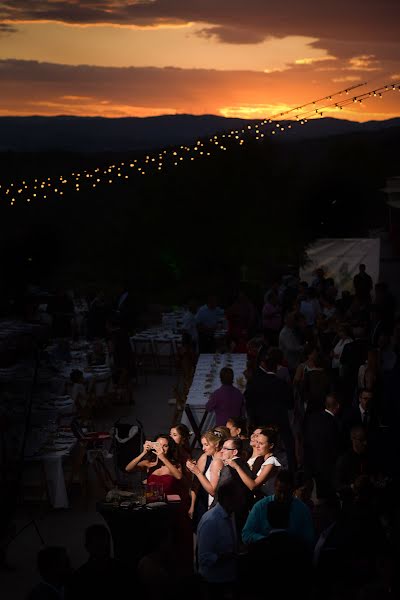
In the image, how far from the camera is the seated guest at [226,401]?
12.4m

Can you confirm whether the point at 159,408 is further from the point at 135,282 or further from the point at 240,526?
the point at 135,282

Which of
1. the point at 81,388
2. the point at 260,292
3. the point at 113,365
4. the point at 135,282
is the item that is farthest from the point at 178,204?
the point at 81,388

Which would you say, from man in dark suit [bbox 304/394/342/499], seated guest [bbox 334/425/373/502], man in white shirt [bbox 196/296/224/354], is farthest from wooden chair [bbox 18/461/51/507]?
man in white shirt [bbox 196/296/224/354]

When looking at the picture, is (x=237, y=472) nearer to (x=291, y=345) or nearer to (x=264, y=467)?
(x=264, y=467)

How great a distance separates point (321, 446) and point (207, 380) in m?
6.20

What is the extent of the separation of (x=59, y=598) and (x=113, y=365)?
14859mm

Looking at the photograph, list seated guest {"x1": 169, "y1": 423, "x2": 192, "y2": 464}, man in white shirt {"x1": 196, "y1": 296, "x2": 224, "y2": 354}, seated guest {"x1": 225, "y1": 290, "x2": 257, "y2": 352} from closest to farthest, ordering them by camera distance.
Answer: seated guest {"x1": 169, "y1": 423, "x2": 192, "y2": 464} → seated guest {"x1": 225, "y1": 290, "x2": 257, "y2": 352} → man in white shirt {"x1": 196, "y1": 296, "x2": 224, "y2": 354}

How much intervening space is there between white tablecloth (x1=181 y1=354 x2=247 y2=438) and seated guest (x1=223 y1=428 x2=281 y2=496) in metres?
4.60

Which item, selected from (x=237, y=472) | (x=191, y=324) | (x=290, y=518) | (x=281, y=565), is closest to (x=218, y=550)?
(x=290, y=518)

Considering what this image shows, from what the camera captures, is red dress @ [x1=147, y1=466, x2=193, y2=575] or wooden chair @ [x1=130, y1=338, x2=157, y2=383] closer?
red dress @ [x1=147, y1=466, x2=193, y2=575]

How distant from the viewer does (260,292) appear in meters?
31.8

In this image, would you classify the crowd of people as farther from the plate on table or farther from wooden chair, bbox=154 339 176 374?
wooden chair, bbox=154 339 176 374

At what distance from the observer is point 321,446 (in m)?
9.85

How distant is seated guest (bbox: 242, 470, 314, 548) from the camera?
720cm
